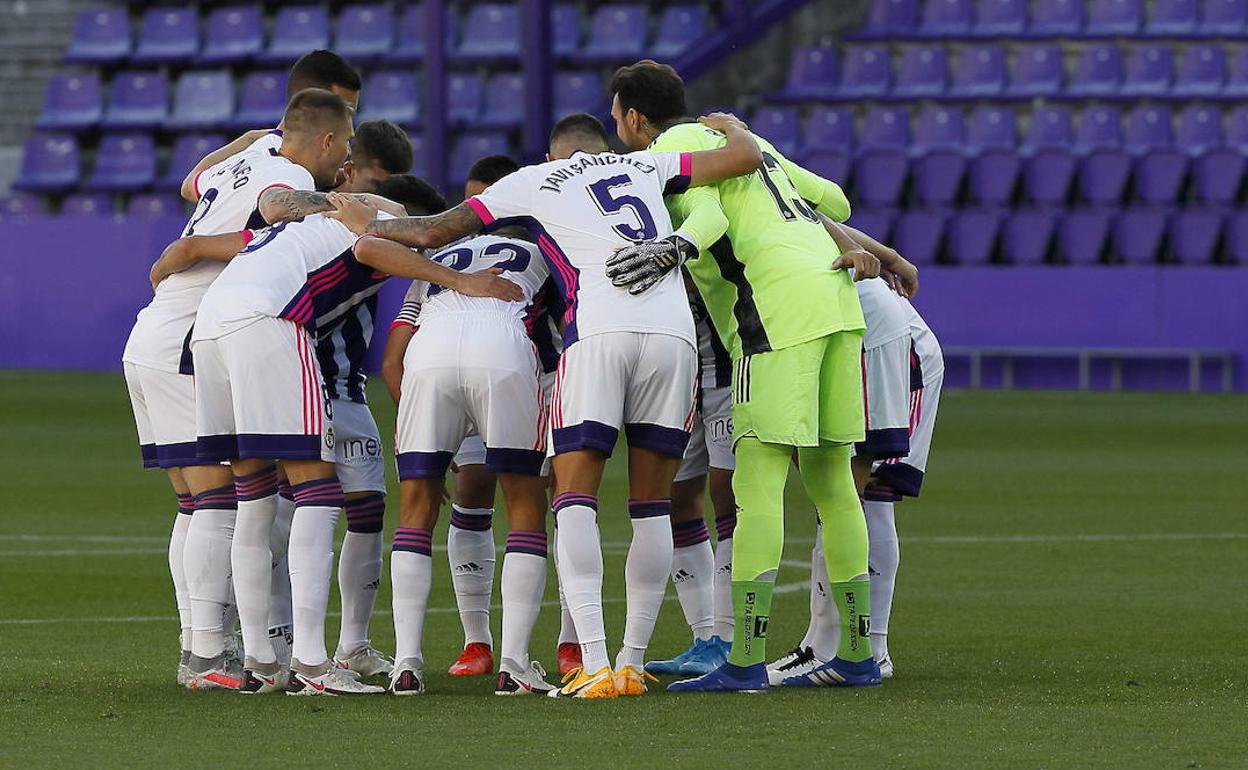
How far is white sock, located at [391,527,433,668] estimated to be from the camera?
6543 mm

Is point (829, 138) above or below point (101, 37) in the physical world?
below

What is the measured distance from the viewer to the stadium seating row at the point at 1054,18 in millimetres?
24734

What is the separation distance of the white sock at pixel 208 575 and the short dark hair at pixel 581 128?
64.4 inches

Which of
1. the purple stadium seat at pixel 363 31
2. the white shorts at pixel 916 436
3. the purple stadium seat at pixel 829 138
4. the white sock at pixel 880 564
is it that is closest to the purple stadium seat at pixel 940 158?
the purple stadium seat at pixel 829 138

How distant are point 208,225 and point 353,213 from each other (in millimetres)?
616

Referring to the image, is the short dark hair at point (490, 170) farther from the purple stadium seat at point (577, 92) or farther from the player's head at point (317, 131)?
the purple stadium seat at point (577, 92)

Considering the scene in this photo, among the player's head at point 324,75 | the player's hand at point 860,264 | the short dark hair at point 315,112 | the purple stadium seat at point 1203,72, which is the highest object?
the purple stadium seat at point 1203,72

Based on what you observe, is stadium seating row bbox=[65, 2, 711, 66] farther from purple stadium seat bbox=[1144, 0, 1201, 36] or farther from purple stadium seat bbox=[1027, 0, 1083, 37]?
purple stadium seat bbox=[1144, 0, 1201, 36]

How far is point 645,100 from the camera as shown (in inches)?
270

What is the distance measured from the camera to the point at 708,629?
286 inches

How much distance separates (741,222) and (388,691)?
178 centimetres

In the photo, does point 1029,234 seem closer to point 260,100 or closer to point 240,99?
point 260,100

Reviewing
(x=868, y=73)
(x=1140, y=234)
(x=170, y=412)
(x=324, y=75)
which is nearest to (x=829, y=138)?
(x=868, y=73)

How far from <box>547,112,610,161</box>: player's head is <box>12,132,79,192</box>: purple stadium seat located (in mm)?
20706
